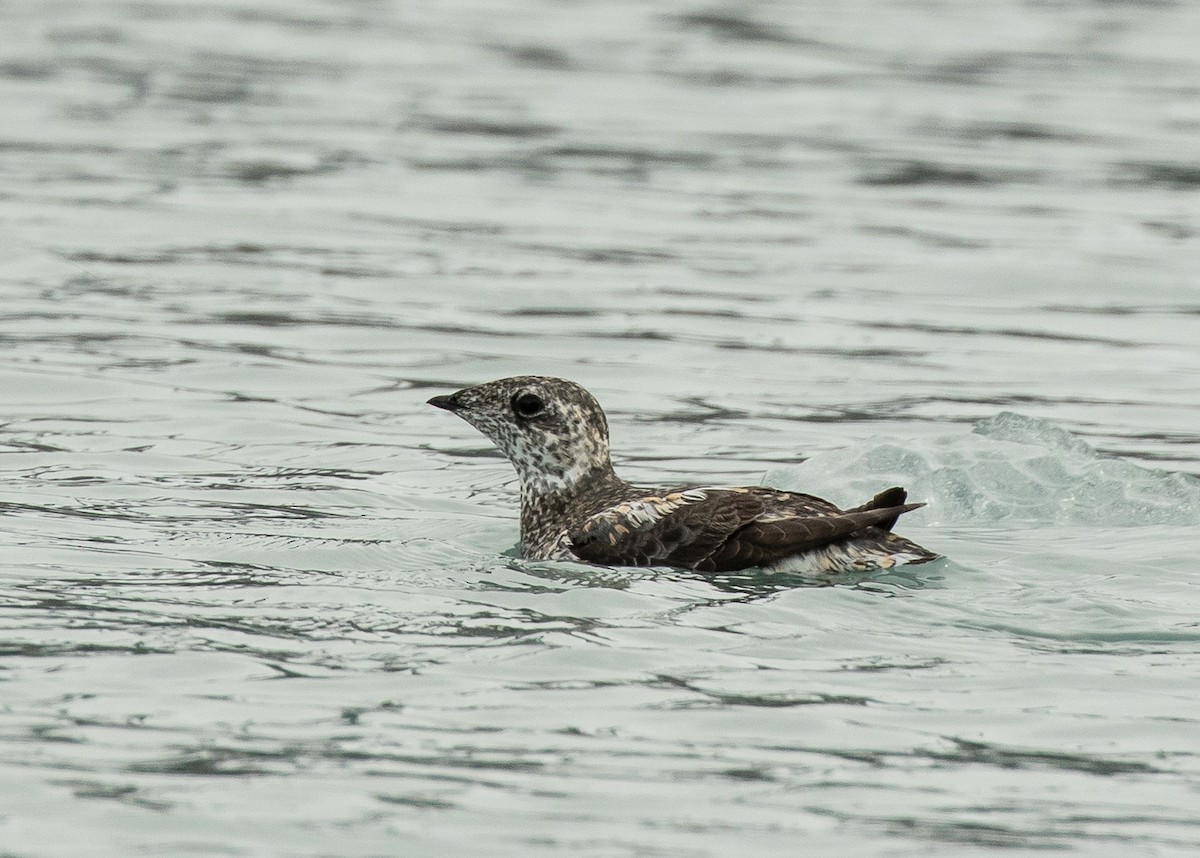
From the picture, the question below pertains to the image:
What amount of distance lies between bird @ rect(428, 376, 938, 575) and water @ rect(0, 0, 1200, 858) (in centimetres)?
15

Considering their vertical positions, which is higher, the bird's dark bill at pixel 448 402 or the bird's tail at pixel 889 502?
the bird's dark bill at pixel 448 402

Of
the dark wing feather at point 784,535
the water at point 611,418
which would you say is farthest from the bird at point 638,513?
the water at point 611,418

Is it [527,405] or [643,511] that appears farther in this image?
[527,405]

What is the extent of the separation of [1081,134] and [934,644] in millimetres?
17369

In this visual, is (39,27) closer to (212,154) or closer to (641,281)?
(212,154)

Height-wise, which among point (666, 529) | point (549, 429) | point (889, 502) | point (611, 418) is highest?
point (549, 429)

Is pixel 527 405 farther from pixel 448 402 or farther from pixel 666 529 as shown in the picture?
pixel 666 529

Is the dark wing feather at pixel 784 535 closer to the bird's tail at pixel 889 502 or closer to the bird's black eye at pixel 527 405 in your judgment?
the bird's tail at pixel 889 502

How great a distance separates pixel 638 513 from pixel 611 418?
14.4ft

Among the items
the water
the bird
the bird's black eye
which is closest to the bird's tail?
the bird

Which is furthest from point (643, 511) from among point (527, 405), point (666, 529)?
point (527, 405)

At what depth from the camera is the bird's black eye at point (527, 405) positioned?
10234 millimetres

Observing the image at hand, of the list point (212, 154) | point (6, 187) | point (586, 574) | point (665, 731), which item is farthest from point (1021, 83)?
point (665, 731)

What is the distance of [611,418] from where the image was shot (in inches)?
548
